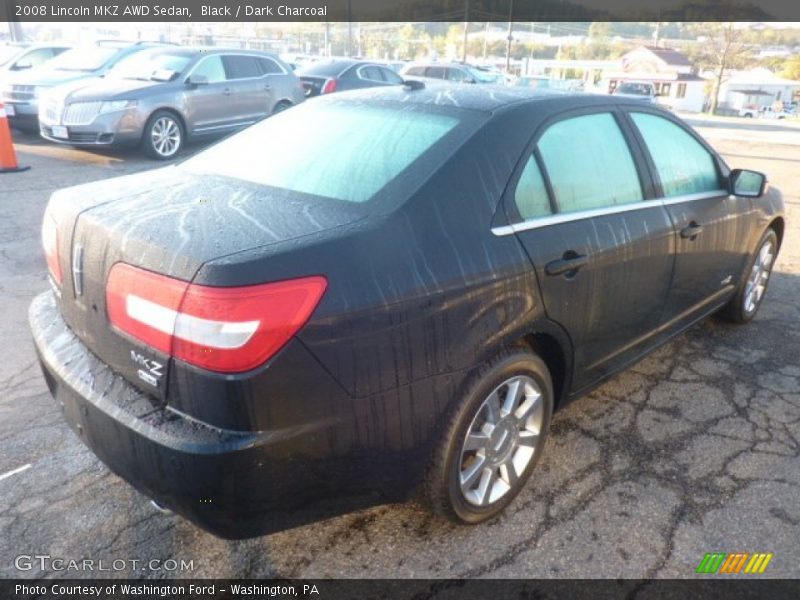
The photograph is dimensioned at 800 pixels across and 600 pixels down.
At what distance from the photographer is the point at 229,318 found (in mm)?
1605

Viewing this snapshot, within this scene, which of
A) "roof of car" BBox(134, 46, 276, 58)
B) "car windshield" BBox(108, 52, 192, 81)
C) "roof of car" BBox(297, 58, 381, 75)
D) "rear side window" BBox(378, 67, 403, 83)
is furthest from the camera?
"rear side window" BBox(378, 67, 403, 83)

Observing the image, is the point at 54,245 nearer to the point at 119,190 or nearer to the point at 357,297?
the point at 119,190

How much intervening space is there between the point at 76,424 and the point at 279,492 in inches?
31.6

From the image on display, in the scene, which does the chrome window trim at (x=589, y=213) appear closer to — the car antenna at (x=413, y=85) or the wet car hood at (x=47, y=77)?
the car antenna at (x=413, y=85)

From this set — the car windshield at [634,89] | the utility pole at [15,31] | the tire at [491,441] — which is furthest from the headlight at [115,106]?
the car windshield at [634,89]

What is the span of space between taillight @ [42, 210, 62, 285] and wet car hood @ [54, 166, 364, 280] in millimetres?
81

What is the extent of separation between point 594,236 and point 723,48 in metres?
59.3

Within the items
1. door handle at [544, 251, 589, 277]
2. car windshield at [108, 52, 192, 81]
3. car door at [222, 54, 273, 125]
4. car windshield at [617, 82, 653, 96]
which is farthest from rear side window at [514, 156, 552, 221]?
car windshield at [617, 82, 653, 96]

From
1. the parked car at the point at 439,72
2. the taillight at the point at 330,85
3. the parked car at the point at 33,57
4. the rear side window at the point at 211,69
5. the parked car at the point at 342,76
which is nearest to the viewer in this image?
the rear side window at the point at 211,69

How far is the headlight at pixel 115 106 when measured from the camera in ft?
27.9

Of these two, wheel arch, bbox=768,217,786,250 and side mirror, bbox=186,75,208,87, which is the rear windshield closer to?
wheel arch, bbox=768,217,786,250

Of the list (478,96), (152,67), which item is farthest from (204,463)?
(152,67)

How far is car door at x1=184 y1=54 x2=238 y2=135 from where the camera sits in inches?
374

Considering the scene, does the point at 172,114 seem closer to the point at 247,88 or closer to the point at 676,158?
the point at 247,88
